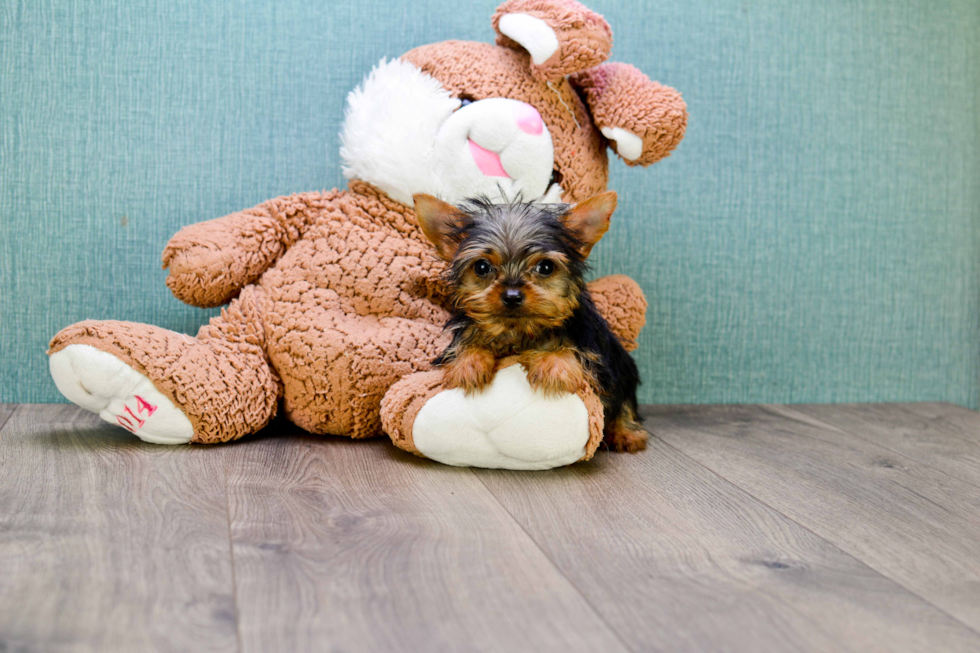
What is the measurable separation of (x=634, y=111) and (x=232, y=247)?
0.90m

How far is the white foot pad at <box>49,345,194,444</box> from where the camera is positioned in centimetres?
149

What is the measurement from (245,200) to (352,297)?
514 mm

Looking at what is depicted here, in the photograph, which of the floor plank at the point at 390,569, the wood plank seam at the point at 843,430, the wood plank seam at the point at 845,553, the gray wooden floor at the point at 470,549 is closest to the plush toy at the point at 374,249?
the gray wooden floor at the point at 470,549

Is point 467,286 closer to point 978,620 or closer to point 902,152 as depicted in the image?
point 978,620

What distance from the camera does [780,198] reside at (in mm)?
2211

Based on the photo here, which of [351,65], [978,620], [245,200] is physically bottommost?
[978,620]

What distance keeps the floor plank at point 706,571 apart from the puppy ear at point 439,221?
0.44 meters

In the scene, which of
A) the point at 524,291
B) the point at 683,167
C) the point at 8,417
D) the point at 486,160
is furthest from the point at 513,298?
the point at 8,417

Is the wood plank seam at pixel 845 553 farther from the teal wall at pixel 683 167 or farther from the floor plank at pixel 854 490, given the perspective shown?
the teal wall at pixel 683 167

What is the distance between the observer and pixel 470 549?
1.08 meters

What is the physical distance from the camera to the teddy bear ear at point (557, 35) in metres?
1.60

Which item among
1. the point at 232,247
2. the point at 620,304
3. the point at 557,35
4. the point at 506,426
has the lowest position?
the point at 506,426

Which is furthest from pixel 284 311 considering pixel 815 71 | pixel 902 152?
pixel 902 152

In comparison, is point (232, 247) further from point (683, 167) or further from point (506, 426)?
point (683, 167)
